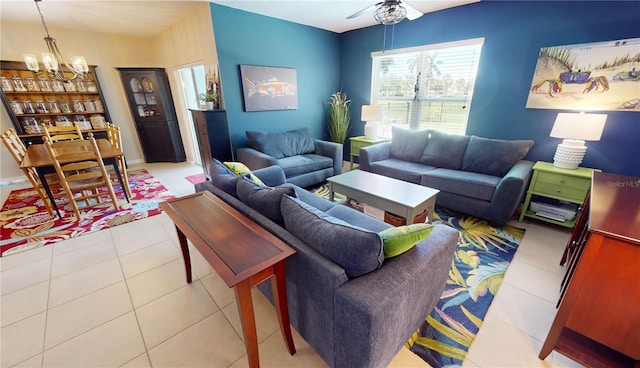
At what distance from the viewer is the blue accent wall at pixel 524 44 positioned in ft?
7.77

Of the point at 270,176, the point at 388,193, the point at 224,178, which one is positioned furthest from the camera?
the point at 270,176

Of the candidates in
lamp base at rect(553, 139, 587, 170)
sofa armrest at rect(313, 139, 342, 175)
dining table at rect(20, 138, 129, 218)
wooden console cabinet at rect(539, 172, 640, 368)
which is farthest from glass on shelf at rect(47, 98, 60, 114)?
lamp base at rect(553, 139, 587, 170)

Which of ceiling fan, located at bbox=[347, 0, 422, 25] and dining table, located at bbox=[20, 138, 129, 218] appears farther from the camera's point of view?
dining table, located at bbox=[20, 138, 129, 218]

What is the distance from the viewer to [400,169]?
10.6ft

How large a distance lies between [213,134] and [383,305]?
3387mm

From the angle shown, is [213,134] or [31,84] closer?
[213,134]

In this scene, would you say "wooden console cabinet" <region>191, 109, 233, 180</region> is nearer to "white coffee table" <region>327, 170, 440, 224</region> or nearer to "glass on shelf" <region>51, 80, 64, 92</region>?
"white coffee table" <region>327, 170, 440, 224</region>

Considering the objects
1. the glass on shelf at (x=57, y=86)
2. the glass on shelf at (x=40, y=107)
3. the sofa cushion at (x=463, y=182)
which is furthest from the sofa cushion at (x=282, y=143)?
the glass on shelf at (x=40, y=107)

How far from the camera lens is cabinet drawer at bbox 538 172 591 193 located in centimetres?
231

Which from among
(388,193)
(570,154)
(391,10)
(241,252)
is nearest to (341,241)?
(241,252)

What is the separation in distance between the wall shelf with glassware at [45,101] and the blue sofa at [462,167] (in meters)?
5.11

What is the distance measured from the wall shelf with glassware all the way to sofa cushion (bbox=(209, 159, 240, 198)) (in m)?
A: 4.30

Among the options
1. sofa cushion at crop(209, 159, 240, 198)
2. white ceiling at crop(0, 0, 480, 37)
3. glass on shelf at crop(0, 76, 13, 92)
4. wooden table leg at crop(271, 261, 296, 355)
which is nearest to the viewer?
wooden table leg at crop(271, 261, 296, 355)

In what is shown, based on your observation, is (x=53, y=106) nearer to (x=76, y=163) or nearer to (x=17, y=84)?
(x=17, y=84)
